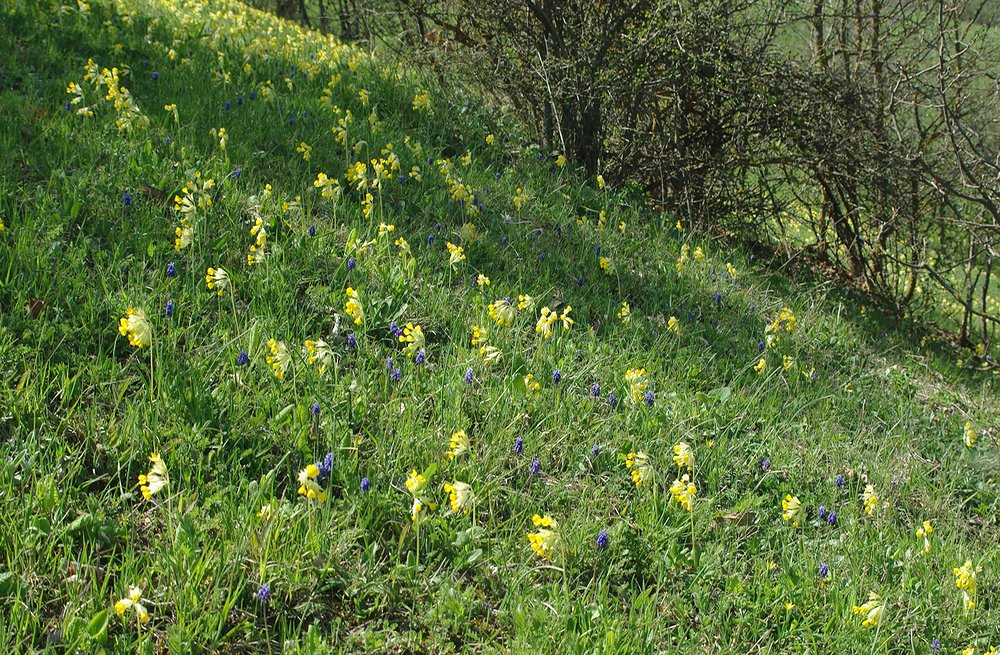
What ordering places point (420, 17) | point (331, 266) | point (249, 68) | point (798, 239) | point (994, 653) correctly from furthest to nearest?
point (798, 239) < point (420, 17) < point (249, 68) < point (331, 266) < point (994, 653)

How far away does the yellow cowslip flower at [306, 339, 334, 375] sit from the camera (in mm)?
3037

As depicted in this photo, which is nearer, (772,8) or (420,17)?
(772,8)

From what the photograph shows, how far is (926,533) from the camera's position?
11.8ft

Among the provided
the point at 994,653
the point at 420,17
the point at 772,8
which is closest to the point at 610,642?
the point at 994,653

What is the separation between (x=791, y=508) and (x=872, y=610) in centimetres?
57

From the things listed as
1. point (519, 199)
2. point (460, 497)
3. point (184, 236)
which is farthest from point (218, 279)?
point (519, 199)

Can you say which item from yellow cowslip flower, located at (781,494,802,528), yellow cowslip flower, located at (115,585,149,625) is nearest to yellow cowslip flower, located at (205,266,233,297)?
yellow cowslip flower, located at (115,585,149,625)

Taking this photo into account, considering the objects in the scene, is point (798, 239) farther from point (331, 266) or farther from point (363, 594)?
point (363, 594)

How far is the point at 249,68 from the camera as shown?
6.24 m

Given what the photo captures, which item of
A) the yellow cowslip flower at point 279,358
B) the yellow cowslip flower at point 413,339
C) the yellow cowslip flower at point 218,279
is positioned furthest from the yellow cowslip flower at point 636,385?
the yellow cowslip flower at point 218,279

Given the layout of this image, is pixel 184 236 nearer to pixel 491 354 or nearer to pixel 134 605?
pixel 491 354

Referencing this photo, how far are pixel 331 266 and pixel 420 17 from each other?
18.0ft

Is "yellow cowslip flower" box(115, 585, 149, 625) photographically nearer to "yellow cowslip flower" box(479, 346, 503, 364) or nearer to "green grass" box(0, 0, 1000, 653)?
"green grass" box(0, 0, 1000, 653)

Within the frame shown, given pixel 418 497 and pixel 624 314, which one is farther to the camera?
pixel 624 314
